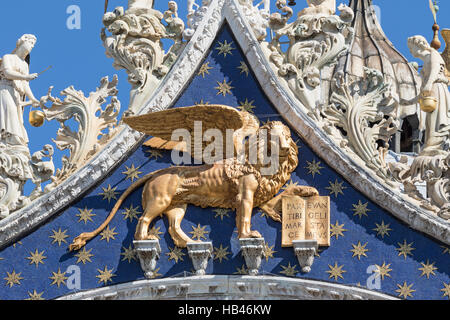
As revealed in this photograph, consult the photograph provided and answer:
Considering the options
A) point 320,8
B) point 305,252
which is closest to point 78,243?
point 305,252

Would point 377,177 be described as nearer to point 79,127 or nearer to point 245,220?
point 245,220

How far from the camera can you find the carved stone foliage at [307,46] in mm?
18703

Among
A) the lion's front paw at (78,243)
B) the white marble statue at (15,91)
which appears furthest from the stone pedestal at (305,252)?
the white marble statue at (15,91)

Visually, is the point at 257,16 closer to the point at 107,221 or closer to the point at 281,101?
the point at 281,101

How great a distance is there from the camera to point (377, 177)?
18.1 metres

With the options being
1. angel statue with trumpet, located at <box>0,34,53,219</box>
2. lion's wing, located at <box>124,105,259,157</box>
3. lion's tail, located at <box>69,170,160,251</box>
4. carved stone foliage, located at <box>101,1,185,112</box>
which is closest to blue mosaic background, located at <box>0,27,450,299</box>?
lion's tail, located at <box>69,170,160,251</box>

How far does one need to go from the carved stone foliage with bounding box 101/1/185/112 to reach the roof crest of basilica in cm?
1

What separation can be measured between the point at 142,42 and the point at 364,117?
2.72m

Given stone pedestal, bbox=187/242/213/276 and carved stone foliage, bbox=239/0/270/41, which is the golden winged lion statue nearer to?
stone pedestal, bbox=187/242/213/276

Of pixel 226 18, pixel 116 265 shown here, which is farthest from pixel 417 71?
pixel 116 265

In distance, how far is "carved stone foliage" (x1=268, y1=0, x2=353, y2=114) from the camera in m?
18.7

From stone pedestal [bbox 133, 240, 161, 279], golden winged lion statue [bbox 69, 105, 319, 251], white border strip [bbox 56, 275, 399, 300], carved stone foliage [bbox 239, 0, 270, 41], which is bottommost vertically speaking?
white border strip [bbox 56, 275, 399, 300]

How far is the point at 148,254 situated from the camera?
1775 centimetres

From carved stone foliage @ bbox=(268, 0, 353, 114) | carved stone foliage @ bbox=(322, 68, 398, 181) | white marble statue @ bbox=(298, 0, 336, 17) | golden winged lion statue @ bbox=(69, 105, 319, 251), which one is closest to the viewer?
golden winged lion statue @ bbox=(69, 105, 319, 251)
